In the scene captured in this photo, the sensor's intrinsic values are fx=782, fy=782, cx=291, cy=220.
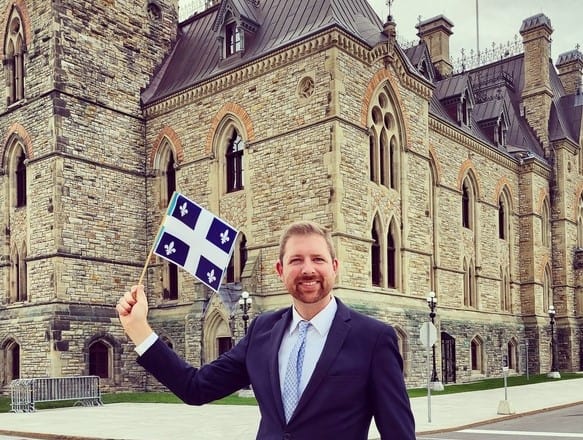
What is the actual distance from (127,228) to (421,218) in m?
9.98

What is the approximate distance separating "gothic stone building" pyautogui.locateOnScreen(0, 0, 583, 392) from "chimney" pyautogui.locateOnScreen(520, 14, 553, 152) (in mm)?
9666

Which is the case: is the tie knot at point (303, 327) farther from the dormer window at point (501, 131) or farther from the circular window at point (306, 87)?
the dormer window at point (501, 131)

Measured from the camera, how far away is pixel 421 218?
2620 centimetres

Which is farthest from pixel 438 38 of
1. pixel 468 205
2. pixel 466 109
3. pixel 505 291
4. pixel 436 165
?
pixel 505 291

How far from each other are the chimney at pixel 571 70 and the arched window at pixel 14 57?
29.9 m

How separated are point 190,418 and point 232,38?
46.8 feet

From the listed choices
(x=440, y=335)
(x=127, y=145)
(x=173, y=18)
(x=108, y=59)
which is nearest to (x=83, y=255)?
(x=127, y=145)

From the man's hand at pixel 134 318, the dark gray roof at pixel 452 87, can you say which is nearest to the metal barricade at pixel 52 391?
the man's hand at pixel 134 318

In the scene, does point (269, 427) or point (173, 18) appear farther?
point (173, 18)

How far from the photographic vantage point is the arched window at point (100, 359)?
24.9 metres

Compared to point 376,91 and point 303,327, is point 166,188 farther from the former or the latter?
point 303,327

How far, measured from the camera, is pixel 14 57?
90.0 ft

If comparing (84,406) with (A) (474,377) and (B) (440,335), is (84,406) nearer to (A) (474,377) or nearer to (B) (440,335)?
(B) (440,335)

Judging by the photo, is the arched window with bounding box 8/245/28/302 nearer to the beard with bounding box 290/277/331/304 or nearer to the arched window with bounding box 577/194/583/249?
the beard with bounding box 290/277/331/304
